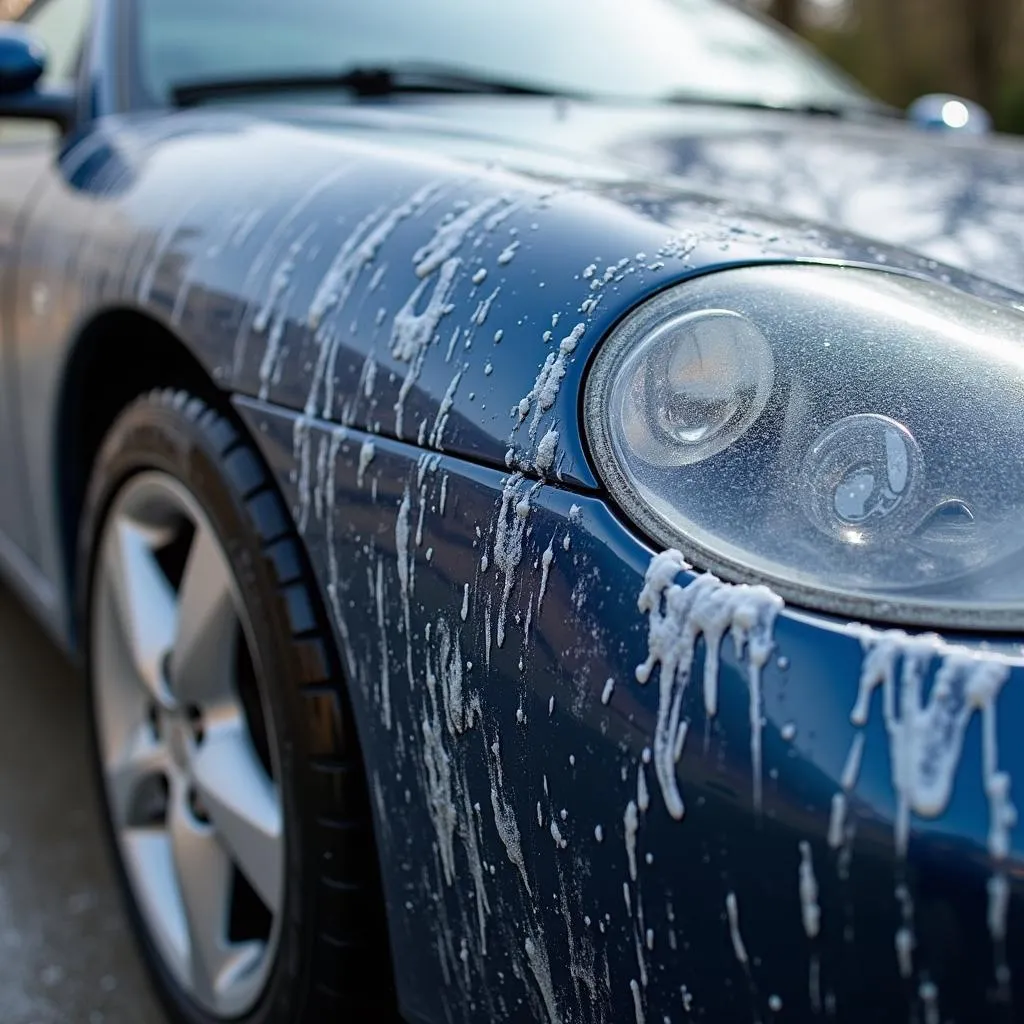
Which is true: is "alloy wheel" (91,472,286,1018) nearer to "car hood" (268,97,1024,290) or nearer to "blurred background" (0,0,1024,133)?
"car hood" (268,97,1024,290)

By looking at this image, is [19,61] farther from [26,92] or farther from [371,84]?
[371,84]

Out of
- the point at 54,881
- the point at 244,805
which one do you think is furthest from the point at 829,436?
the point at 54,881

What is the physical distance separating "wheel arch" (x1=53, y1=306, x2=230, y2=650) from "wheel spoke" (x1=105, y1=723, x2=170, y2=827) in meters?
0.26

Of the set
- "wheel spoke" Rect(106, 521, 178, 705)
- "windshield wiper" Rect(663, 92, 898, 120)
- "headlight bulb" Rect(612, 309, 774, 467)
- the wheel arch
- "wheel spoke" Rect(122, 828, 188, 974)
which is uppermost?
"windshield wiper" Rect(663, 92, 898, 120)

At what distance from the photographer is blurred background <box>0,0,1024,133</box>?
13.5m

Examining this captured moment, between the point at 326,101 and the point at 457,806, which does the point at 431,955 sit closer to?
the point at 457,806

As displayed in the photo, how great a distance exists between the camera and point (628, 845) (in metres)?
0.76

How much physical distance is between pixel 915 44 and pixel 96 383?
15884 mm

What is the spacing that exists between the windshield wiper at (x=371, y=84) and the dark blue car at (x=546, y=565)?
23 centimetres

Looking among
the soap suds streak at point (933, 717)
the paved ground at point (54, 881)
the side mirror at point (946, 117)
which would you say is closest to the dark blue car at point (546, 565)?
the soap suds streak at point (933, 717)

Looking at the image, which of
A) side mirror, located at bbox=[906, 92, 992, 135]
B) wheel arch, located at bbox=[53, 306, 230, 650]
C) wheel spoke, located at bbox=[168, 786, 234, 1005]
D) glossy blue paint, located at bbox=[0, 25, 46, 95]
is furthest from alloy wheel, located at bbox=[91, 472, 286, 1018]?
side mirror, located at bbox=[906, 92, 992, 135]

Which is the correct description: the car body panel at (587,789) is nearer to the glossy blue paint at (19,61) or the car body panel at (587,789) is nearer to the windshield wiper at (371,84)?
the windshield wiper at (371,84)

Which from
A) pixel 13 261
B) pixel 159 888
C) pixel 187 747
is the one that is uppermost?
pixel 13 261

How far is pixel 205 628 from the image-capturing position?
4.40ft
